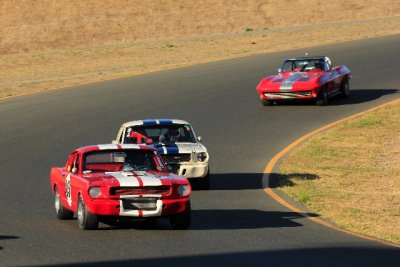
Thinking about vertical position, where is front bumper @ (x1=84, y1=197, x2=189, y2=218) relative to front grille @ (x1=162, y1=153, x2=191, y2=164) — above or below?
above

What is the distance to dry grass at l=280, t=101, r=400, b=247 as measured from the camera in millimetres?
15305

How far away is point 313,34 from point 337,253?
39.1m

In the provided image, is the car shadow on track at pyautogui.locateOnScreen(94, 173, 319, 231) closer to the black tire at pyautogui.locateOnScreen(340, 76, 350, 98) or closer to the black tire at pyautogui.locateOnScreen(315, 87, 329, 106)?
the black tire at pyautogui.locateOnScreen(315, 87, 329, 106)

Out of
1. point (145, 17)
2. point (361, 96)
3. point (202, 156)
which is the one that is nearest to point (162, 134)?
point (202, 156)

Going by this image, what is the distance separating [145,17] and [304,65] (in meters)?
34.9

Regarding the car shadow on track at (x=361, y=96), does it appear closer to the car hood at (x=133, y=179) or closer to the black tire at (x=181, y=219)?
the car hood at (x=133, y=179)

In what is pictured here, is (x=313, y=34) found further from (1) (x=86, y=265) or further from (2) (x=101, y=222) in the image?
(1) (x=86, y=265)

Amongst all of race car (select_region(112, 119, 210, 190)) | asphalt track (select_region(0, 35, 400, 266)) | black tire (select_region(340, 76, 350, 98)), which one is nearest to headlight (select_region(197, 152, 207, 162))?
race car (select_region(112, 119, 210, 190))

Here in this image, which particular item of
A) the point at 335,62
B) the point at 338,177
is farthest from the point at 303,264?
the point at 335,62

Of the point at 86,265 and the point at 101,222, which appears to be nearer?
the point at 86,265

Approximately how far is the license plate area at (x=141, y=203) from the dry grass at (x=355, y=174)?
2809 millimetres

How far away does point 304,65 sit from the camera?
30.2 m

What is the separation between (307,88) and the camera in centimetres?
2898

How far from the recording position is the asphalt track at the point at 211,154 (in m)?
12.1
